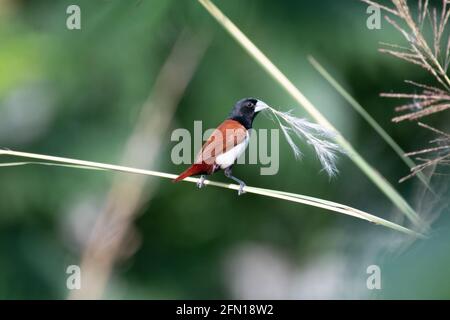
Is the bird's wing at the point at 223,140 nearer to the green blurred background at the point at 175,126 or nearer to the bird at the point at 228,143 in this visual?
the bird at the point at 228,143

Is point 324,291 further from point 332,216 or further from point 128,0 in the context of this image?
point 128,0

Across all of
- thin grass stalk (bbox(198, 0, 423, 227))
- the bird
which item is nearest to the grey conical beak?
the bird

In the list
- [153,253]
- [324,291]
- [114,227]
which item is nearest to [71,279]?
[114,227]

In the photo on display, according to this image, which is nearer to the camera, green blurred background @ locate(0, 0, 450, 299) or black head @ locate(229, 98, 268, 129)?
black head @ locate(229, 98, 268, 129)

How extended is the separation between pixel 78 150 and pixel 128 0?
1.42ft

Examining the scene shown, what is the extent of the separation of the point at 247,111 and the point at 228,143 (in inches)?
5.3

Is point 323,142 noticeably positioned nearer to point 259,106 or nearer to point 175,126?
point 259,106

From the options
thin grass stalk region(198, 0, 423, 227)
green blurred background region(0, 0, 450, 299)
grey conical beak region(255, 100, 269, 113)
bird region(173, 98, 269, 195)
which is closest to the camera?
thin grass stalk region(198, 0, 423, 227)

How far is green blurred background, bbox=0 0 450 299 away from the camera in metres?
1.81

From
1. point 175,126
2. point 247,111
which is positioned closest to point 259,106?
point 247,111

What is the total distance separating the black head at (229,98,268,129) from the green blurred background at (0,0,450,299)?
0.76ft

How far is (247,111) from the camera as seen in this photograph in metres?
1.50

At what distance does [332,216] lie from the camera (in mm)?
2008

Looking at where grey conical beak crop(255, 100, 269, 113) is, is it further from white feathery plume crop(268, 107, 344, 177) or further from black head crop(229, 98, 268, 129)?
white feathery plume crop(268, 107, 344, 177)
